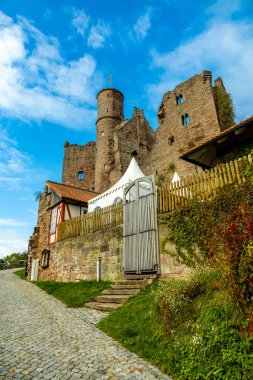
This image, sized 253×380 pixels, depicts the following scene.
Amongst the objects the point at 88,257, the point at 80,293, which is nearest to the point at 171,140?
the point at 88,257

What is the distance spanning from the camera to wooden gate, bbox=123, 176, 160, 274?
8.23m

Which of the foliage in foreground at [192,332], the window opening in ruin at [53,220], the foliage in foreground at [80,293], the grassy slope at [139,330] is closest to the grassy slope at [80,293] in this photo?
the foliage in foreground at [80,293]

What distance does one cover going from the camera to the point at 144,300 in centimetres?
621

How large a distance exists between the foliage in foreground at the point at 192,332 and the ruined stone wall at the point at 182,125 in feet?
61.6

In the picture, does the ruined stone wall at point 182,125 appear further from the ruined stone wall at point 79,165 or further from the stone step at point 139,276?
the stone step at point 139,276

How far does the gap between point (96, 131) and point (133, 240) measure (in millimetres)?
26942

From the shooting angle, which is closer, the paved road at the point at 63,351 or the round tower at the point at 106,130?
the paved road at the point at 63,351

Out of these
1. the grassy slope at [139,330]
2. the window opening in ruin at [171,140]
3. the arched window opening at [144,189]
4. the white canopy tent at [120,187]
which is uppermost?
the window opening in ruin at [171,140]

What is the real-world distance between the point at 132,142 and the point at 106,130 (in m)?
3.82

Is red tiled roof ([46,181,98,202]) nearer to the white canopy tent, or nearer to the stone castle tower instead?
the white canopy tent

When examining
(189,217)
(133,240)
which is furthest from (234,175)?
(133,240)

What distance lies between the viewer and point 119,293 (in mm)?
7512

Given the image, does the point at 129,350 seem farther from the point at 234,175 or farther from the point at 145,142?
the point at 145,142

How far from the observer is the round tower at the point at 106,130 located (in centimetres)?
3089
